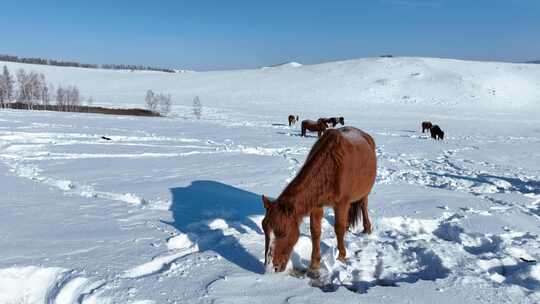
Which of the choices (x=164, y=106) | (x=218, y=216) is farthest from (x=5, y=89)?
(x=218, y=216)

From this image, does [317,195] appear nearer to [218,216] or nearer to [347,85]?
[218,216]

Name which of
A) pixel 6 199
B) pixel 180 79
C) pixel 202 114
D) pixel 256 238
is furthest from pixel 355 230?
pixel 180 79

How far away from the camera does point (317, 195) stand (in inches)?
159

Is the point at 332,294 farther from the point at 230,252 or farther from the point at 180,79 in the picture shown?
the point at 180,79

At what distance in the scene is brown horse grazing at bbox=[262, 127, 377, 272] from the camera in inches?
150

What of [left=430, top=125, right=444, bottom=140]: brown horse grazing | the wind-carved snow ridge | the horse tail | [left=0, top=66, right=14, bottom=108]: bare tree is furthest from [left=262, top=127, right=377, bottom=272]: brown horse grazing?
[left=0, top=66, right=14, bottom=108]: bare tree

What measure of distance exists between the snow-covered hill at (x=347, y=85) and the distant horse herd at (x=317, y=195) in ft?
140

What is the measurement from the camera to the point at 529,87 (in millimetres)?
61781

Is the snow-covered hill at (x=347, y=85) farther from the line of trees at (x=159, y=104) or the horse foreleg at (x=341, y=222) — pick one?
the horse foreleg at (x=341, y=222)

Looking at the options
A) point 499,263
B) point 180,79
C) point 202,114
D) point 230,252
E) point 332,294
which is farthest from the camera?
point 180,79

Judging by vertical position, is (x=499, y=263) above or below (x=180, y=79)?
below

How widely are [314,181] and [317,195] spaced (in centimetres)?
16

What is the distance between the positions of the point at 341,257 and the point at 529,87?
237 ft

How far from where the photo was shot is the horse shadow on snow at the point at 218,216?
4.59 m
